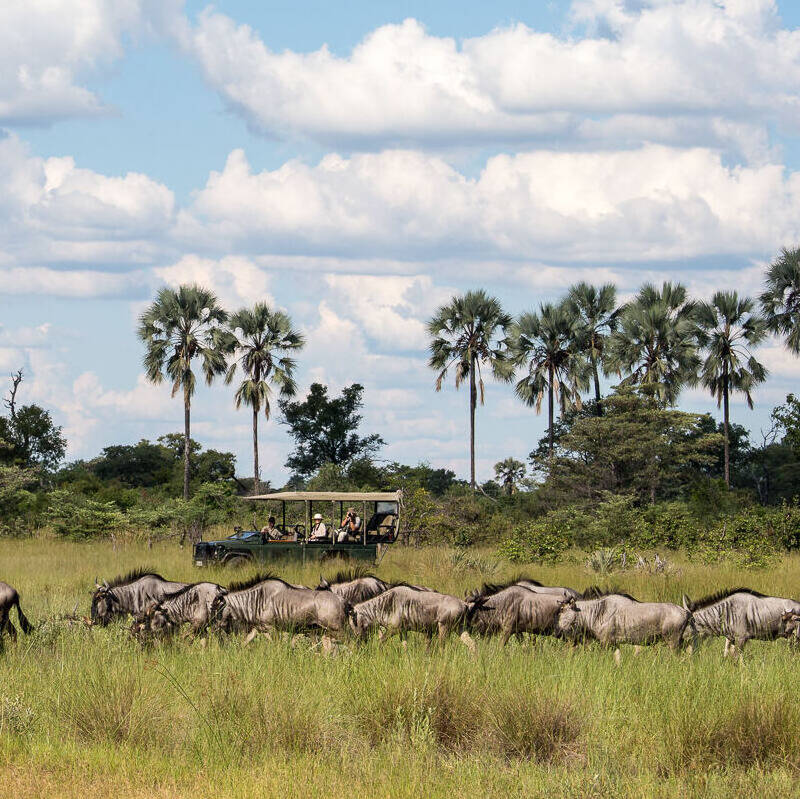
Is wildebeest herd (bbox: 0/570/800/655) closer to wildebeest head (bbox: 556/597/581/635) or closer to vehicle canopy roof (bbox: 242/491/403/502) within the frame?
wildebeest head (bbox: 556/597/581/635)

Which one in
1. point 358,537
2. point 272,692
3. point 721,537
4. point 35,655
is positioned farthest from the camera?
point 721,537

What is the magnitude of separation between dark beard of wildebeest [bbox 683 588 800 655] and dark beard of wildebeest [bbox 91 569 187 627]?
6.30 metres

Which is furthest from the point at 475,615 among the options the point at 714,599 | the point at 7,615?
the point at 7,615

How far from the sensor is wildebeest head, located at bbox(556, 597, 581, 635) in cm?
1308

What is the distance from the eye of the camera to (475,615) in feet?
44.7

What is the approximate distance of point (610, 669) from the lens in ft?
38.0

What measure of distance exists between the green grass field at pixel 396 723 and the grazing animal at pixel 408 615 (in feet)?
2.26

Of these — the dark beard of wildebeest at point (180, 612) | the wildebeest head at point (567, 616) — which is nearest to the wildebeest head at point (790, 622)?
the wildebeest head at point (567, 616)

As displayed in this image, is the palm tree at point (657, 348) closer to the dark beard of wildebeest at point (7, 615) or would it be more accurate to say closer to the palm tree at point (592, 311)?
the palm tree at point (592, 311)

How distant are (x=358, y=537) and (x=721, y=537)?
918 cm

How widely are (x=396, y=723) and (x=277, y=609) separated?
13.8 ft

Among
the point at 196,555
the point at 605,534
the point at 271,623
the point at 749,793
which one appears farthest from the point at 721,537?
the point at 749,793

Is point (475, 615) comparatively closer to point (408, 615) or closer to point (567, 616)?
point (408, 615)

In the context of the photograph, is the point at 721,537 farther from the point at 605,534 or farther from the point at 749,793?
the point at 749,793
